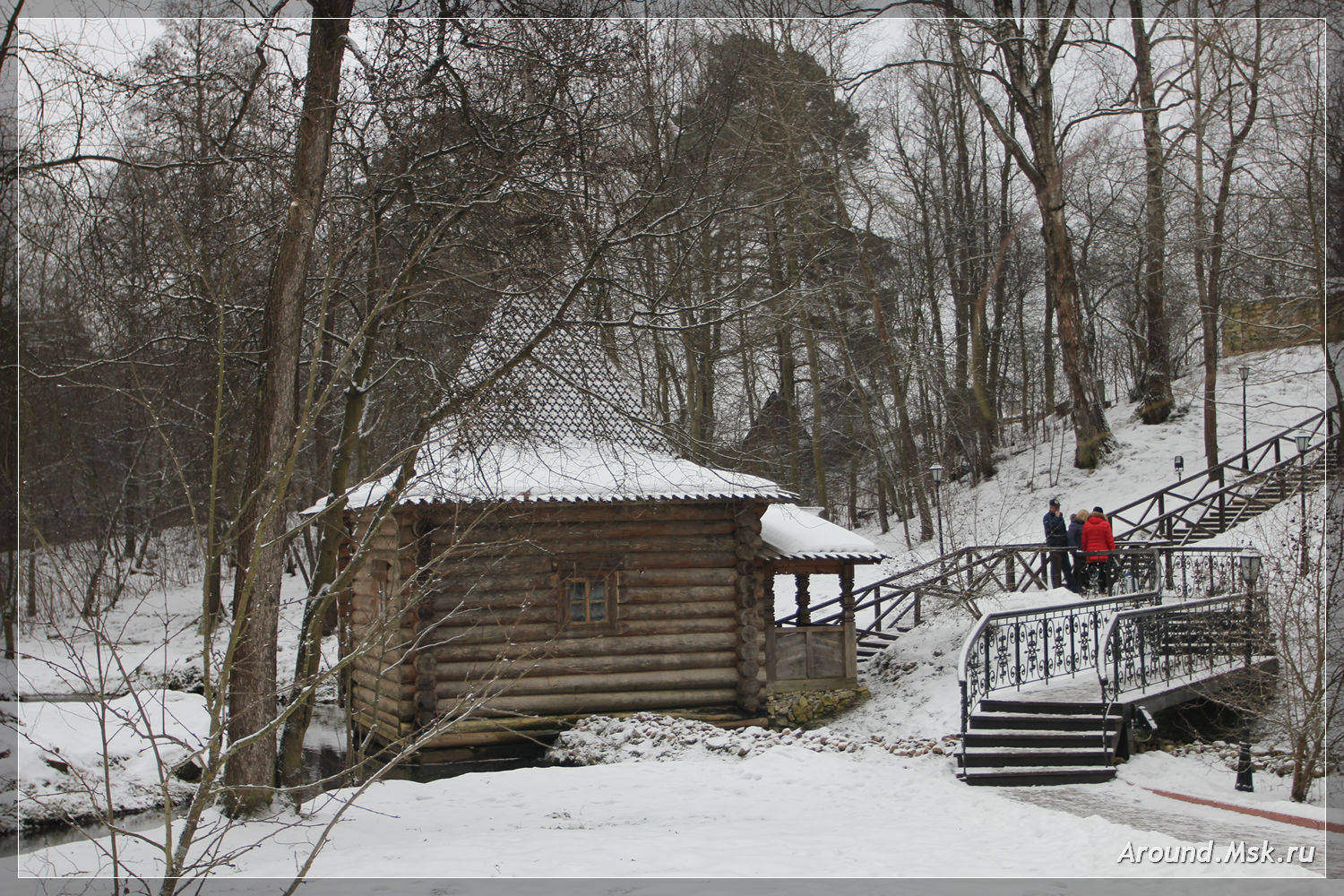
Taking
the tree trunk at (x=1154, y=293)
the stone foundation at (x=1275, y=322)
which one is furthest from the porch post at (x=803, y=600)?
the tree trunk at (x=1154, y=293)

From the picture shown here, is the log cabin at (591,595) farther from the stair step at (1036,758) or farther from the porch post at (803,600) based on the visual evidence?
the stair step at (1036,758)

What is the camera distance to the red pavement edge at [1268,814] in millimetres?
6338

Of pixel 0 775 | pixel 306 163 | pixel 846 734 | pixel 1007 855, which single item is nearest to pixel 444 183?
pixel 306 163

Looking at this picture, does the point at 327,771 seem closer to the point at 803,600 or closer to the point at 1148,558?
the point at 803,600

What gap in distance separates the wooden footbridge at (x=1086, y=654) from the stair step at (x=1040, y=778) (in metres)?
0.01

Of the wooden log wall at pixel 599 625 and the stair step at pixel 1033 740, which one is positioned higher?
the wooden log wall at pixel 599 625

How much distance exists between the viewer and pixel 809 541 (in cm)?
1454

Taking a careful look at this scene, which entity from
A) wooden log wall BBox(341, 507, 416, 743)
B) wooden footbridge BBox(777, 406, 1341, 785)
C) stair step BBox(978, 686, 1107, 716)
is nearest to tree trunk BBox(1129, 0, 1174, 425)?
wooden footbridge BBox(777, 406, 1341, 785)

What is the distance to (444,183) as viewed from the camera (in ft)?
28.0

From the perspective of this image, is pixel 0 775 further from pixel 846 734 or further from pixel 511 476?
pixel 846 734

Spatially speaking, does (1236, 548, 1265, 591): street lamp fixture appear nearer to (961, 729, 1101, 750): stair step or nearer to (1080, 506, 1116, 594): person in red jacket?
(961, 729, 1101, 750): stair step

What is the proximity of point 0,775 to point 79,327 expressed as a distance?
3.04 m

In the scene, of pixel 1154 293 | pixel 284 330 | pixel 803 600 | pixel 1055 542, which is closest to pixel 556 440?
pixel 284 330

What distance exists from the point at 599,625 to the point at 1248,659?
23.7ft
